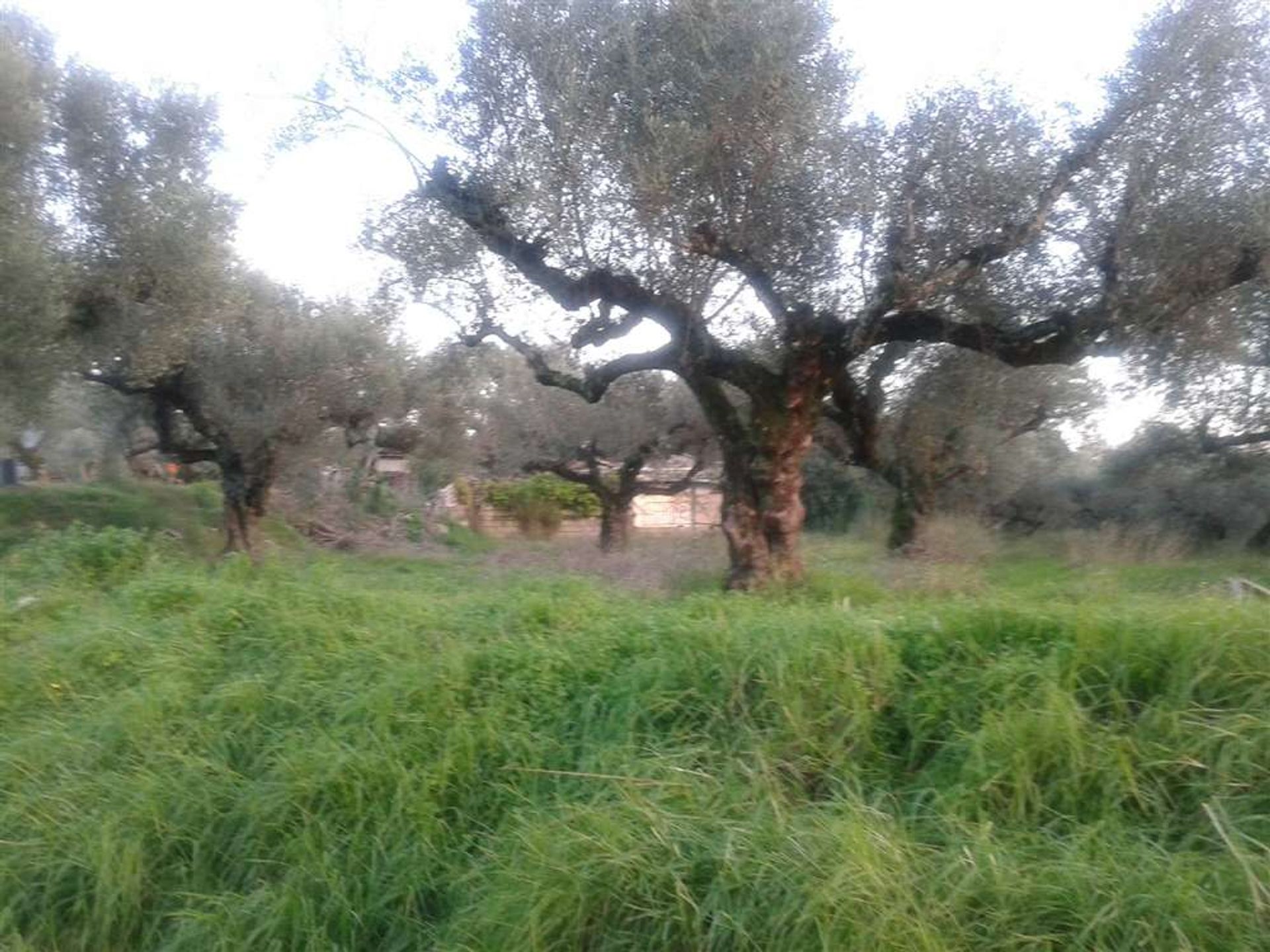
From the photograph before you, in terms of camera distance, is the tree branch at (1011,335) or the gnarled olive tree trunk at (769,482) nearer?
the tree branch at (1011,335)

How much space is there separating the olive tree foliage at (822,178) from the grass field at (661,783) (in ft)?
16.2

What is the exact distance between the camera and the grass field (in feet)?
13.4

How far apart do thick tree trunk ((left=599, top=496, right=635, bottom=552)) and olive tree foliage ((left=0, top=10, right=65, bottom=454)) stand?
37.1 feet

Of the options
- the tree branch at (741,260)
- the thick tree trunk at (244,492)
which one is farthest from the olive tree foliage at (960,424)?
the thick tree trunk at (244,492)

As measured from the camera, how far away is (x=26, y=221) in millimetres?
13570

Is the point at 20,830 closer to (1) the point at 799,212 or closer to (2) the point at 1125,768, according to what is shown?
(2) the point at 1125,768

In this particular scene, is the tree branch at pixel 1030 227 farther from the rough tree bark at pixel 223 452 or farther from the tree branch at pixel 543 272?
the rough tree bark at pixel 223 452

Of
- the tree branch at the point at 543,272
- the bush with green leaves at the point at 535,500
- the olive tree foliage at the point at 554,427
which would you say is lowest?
the bush with green leaves at the point at 535,500

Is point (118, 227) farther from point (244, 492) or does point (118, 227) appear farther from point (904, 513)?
point (904, 513)

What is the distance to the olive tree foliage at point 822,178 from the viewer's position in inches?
398

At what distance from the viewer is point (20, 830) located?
16.6ft

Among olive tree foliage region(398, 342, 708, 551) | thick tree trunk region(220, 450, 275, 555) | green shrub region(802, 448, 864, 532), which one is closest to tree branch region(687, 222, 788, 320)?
olive tree foliage region(398, 342, 708, 551)

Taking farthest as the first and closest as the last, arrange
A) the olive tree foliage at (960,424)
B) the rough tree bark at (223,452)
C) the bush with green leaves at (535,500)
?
the bush with green leaves at (535,500) → the rough tree bark at (223,452) → the olive tree foliage at (960,424)

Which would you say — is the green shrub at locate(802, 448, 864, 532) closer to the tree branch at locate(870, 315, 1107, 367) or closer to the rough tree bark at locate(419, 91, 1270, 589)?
the rough tree bark at locate(419, 91, 1270, 589)
